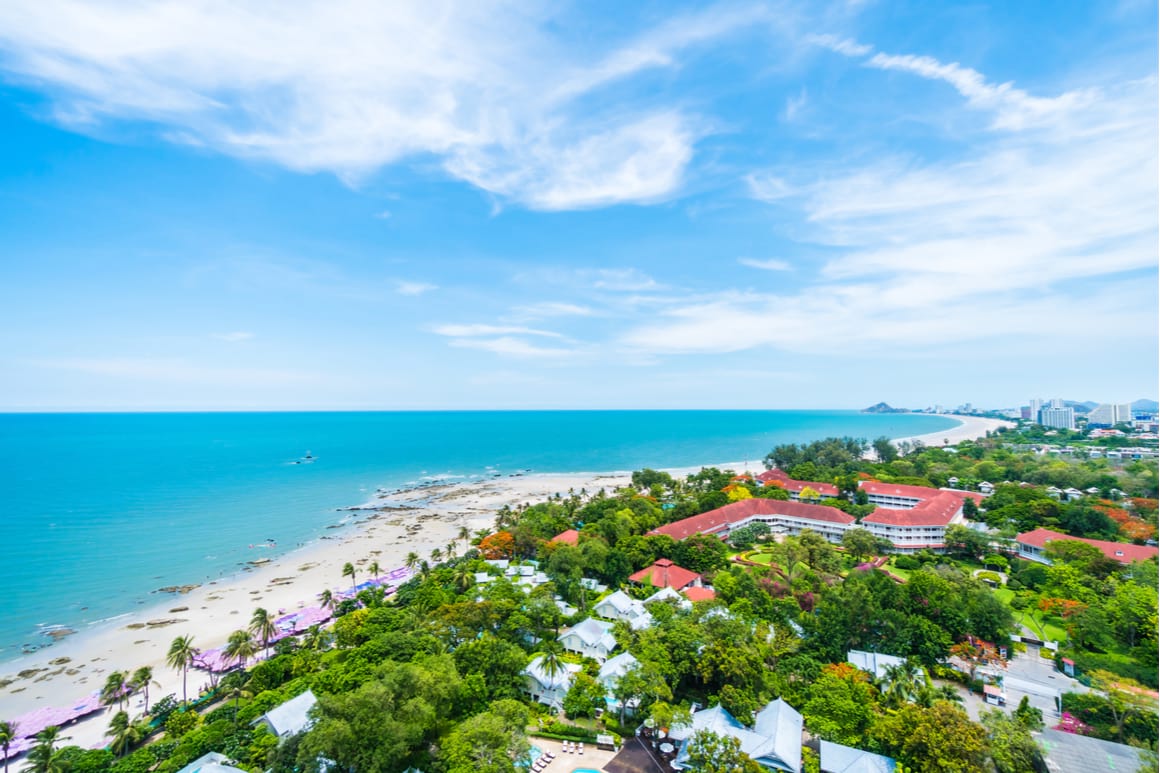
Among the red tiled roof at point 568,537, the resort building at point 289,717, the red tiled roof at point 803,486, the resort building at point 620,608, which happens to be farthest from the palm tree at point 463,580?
the red tiled roof at point 803,486

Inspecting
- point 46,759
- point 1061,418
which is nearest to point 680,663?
point 46,759

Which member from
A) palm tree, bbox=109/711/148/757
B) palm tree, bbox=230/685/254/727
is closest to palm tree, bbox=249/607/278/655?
palm tree, bbox=230/685/254/727

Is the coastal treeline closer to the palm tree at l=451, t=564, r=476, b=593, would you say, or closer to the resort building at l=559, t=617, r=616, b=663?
the palm tree at l=451, t=564, r=476, b=593

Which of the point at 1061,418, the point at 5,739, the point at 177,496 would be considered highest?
the point at 1061,418

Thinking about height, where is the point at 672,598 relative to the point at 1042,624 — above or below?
above

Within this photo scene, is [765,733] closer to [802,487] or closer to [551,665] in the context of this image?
[551,665]

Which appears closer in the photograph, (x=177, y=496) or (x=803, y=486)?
(x=803, y=486)
